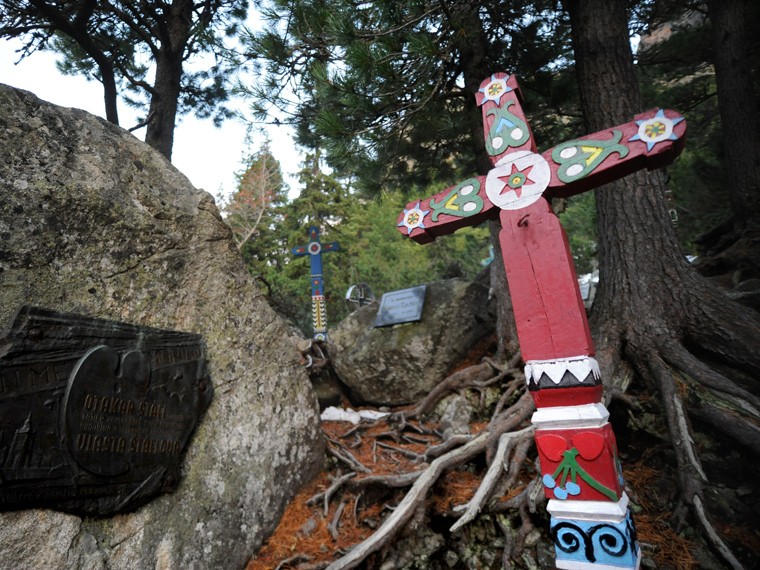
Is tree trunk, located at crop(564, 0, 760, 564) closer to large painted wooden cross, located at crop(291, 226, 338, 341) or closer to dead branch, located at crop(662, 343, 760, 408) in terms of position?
dead branch, located at crop(662, 343, 760, 408)

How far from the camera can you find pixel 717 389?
8.64 ft

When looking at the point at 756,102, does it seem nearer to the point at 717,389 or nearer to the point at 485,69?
the point at 485,69

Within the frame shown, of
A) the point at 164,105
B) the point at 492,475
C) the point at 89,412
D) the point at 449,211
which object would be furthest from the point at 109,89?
the point at 492,475

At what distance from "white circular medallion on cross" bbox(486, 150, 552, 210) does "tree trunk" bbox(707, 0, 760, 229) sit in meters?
4.73

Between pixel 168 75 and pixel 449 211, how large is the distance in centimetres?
566

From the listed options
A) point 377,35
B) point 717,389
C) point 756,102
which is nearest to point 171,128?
point 377,35

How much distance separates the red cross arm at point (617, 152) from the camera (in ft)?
6.07

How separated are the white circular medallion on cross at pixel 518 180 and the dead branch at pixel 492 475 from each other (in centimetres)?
154

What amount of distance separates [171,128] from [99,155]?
3941mm

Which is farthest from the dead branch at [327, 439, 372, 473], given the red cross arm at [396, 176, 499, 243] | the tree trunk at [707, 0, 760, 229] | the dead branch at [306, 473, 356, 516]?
the tree trunk at [707, 0, 760, 229]

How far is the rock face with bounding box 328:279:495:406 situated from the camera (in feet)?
16.6

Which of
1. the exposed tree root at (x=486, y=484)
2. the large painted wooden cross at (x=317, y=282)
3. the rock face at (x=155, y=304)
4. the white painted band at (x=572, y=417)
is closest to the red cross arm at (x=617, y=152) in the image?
the white painted band at (x=572, y=417)

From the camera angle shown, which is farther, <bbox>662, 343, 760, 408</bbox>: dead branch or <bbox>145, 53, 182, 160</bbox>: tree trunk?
<bbox>145, 53, 182, 160</bbox>: tree trunk

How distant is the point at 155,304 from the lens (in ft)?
8.18
